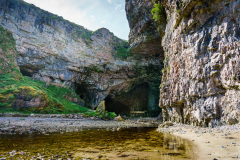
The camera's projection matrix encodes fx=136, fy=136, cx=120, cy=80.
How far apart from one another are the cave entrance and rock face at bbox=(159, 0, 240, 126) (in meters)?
27.6

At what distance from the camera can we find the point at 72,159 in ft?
12.6

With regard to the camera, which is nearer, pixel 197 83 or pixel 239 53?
pixel 239 53

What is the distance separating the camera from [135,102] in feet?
145

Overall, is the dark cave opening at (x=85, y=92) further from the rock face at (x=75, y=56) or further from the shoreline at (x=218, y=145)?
the shoreline at (x=218, y=145)

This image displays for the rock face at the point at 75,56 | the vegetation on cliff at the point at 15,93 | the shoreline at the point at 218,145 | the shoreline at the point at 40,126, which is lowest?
the shoreline at the point at 40,126

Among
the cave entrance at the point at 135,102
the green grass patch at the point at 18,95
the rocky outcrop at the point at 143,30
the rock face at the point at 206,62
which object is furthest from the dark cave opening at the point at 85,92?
the rock face at the point at 206,62

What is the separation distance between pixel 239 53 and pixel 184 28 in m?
5.97

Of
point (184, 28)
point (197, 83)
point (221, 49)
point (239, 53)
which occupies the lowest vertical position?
point (197, 83)

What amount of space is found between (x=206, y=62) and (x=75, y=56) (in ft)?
97.3

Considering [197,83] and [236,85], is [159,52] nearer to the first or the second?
[197,83]

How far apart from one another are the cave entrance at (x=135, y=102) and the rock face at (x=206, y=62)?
27566 mm

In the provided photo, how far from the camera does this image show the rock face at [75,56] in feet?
93.1

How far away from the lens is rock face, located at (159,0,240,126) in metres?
8.50

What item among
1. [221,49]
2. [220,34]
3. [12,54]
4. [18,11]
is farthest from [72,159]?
[18,11]
